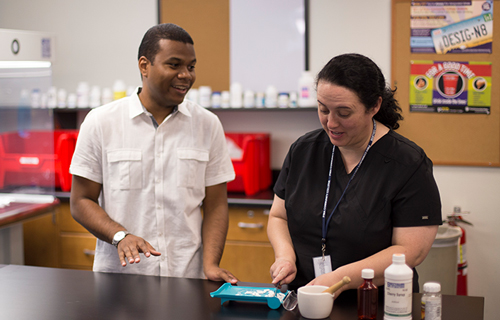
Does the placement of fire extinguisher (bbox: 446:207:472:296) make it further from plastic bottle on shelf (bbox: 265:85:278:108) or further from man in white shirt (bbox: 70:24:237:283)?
man in white shirt (bbox: 70:24:237:283)

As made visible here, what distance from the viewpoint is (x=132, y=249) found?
1510mm

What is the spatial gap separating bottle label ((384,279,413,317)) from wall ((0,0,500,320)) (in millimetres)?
2358

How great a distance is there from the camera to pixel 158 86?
5.74 feet

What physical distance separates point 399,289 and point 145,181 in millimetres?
1031

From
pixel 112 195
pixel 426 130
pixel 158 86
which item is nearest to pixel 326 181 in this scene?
pixel 158 86

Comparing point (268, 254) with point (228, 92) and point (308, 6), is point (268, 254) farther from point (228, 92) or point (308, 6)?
point (308, 6)

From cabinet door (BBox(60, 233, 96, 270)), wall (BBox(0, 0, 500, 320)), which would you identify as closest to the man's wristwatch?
cabinet door (BBox(60, 233, 96, 270))

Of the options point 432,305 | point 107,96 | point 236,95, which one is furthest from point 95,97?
point 432,305

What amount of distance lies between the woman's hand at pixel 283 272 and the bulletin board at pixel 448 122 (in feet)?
7.11

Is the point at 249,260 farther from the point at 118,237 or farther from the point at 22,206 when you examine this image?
the point at 118,237

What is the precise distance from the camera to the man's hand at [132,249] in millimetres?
1479

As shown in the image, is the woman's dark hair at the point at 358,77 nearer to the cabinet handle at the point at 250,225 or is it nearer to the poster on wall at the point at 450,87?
the cabinet handle at the point at 250,225

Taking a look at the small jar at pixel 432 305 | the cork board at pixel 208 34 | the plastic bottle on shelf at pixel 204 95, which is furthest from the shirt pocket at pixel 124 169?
the cork board at pixel 208 34

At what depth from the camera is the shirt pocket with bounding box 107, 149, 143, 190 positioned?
5.90ft
